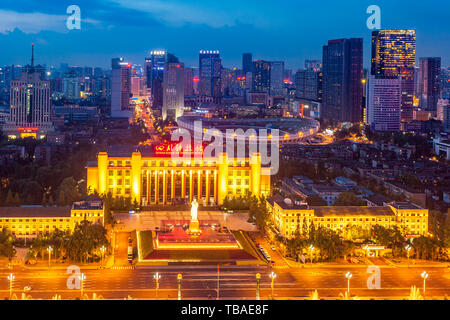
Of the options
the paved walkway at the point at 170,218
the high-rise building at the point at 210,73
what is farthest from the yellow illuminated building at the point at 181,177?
the high-rise building at the point at 210,73

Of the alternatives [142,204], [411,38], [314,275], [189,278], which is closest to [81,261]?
[189,278]

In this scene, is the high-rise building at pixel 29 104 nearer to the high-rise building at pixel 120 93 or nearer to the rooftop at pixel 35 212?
the high-rise building at pixel 120 93

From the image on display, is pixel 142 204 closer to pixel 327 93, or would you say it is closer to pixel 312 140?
pixel 312 140

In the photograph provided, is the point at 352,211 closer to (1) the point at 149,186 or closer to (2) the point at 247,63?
(1) the point at 149,186

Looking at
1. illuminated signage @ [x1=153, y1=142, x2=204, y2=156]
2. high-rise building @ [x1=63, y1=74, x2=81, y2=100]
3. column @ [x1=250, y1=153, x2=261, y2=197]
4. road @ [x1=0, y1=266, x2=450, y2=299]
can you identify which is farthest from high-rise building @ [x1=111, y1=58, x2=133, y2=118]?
road @ [x1=0, y1=266, x2=450, y2=299]

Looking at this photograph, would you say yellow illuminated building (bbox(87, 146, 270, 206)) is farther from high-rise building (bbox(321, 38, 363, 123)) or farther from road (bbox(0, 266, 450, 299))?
high-rise building (bbox(321, 38, 363, 123))

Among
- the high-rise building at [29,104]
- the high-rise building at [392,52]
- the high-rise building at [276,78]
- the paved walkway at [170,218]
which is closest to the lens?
the paved walkway at [170,218]
